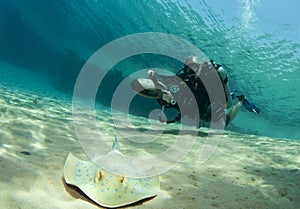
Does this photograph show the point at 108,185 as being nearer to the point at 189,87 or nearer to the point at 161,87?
the point at 161,87

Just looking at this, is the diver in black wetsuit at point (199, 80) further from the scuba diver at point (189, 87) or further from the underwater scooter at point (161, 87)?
the underwater scooter at point (161, 87)

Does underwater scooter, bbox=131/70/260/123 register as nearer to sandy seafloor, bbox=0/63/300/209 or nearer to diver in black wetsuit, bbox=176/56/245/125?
diver in black wetsuit, bbox=176/56/245/125

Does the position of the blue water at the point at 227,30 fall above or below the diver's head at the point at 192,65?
above

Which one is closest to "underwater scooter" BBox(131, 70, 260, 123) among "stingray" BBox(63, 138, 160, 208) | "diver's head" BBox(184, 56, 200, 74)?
"diver's head" BBox(184, 56, 200, 74)

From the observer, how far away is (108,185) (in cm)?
199

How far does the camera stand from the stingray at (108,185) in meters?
1.91

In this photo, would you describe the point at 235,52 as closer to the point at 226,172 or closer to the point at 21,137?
the point at 226,172

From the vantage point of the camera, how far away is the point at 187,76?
21.7 feet

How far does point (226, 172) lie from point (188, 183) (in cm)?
95

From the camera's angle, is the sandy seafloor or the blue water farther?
the blue water

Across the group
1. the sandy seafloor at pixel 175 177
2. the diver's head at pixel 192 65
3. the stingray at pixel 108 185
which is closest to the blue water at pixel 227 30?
the diver's head at pixel 192 65

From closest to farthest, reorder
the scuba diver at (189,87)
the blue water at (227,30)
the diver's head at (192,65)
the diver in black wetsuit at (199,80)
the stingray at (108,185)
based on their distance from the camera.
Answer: the stingray at (108,185)
the scuba diver at (189,87)
the diver in black wetsuit at (199,80)
the diver's head at (192,65)
the blue water at (227,30)

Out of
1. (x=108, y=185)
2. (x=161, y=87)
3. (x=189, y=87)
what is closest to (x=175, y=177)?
(x=108, y=185)

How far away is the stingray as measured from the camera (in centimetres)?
191
